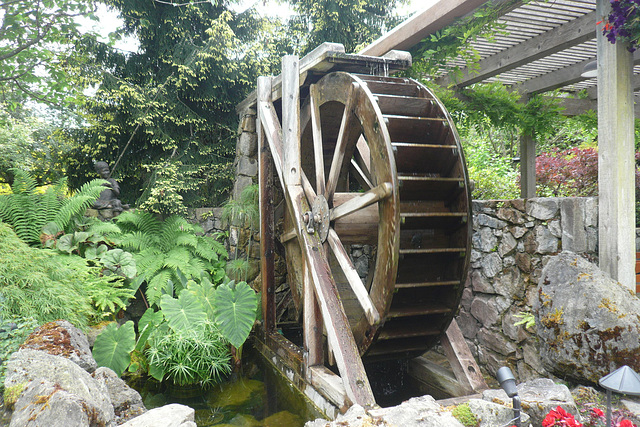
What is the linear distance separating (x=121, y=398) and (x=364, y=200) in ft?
6.40

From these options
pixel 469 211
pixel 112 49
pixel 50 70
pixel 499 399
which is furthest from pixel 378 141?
pixel 50 70

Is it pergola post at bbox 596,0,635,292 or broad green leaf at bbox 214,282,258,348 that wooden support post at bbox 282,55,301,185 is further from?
pergola post at bbox 596,0,635,292

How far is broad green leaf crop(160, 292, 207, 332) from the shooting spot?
3.90 m

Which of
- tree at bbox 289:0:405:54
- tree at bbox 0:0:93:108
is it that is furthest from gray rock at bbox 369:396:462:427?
tree at bbox 289:0:405:54

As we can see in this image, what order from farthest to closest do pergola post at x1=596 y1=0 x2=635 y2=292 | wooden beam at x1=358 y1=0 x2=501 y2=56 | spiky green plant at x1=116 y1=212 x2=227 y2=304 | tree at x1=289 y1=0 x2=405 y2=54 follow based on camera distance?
tree at x1=289 y1=0 x2=405 y2=54
spiky green plant at x1=116 y1=212 x2=227 y2=304
wooden beam at x1=358 y1=0 x2=501 y2=56
pergola post at x1=596 y1=0 x2=635 y2=292

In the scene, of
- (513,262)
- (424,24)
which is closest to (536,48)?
(424,24)

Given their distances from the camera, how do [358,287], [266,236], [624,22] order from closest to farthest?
1. [624,22]
2. [358,287]
3. [266,236]

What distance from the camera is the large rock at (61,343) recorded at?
8.74 ft

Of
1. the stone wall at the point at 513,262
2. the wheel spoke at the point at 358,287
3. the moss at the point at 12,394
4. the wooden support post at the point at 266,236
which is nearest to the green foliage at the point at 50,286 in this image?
the moss at the point at 12,394

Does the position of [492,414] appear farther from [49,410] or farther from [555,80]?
[555,80]

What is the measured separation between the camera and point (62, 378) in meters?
2.25

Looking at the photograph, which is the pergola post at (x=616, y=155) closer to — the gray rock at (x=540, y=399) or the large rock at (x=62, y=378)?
the gray rock at (x=540, y=399)

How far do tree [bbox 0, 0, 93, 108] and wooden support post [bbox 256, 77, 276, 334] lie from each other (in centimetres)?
290

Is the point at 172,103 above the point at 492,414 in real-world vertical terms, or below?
above
